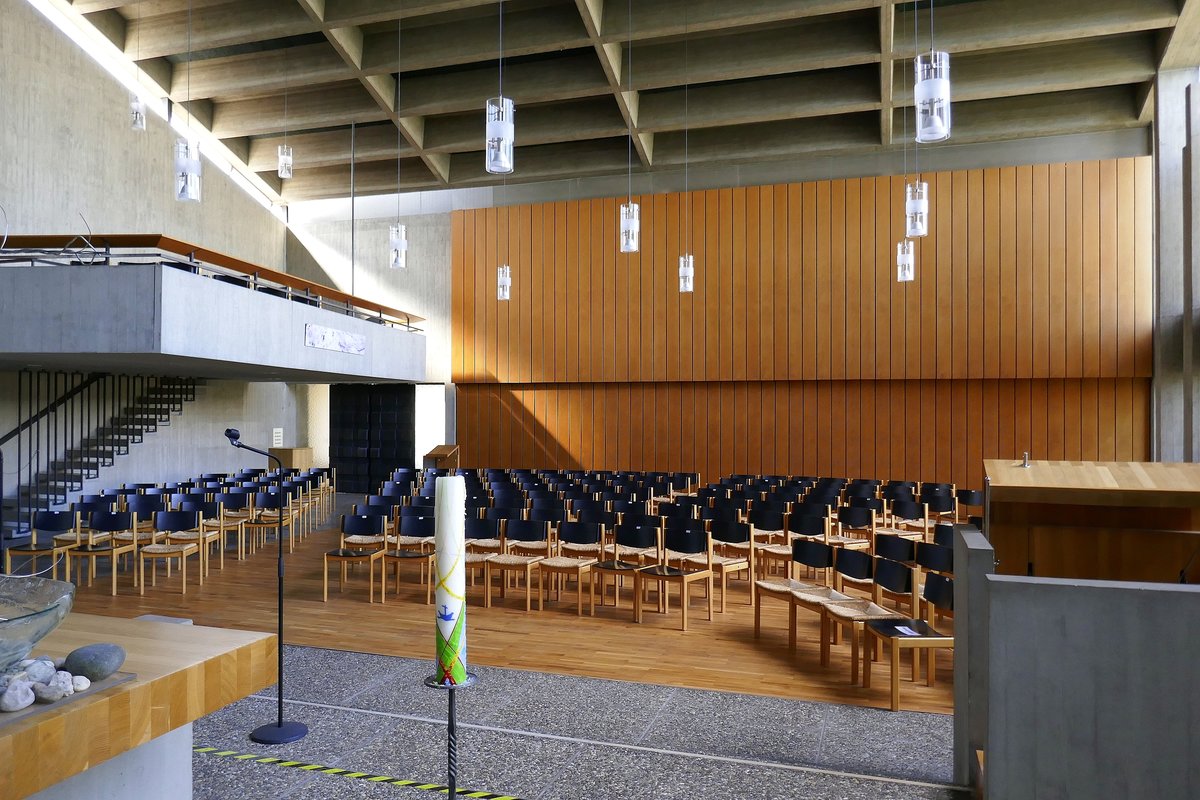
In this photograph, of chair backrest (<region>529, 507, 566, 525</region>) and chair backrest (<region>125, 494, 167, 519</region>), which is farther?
chair backrest (<region>125, 494, 167, 519</region>)

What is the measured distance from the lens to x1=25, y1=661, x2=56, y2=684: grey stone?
1.68 meters

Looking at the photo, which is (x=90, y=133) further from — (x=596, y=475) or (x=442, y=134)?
(x=596, y=475)

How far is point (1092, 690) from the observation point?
7.13 feet

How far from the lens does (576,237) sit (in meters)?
15.7

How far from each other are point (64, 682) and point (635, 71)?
12.9 m

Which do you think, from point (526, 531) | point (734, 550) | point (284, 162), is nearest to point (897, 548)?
point (734, 550)

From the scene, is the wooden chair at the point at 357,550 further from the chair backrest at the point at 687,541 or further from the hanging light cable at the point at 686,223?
the hanging light cable at the point at 686,223

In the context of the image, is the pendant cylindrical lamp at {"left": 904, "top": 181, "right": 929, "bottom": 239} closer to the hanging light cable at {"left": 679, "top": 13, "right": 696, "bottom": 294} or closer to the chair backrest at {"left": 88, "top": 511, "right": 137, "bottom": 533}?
the hanging light cable at {"left": 679, "top": 13, "right": 696, "bottom": 294}

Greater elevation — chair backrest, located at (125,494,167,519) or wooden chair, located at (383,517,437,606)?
chair backrest, located at (125,494,167,519)

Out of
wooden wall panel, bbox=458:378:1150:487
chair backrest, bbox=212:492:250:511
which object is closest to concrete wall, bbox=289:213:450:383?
wooden wall panel, bbox=458:378:1150:487

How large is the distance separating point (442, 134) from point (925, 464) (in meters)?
10.8

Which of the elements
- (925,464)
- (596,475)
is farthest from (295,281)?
(925,464)

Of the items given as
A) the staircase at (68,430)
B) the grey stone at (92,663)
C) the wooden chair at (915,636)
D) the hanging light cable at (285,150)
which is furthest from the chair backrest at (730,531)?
the staircase at (68,430)

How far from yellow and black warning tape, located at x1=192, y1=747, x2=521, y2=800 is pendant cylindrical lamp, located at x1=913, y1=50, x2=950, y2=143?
171 inches
